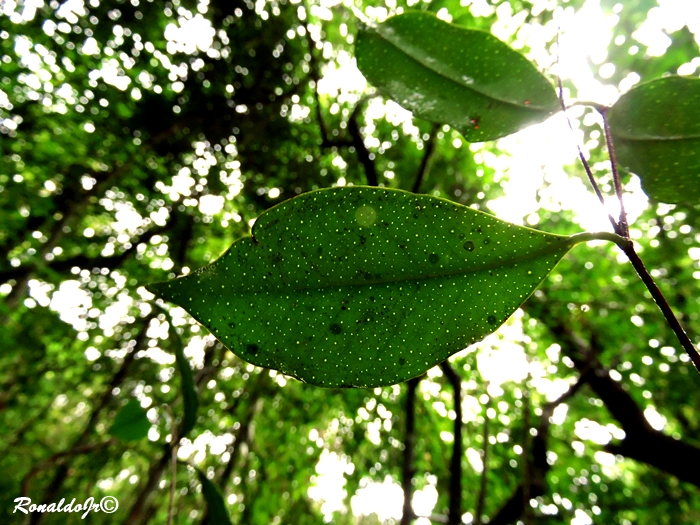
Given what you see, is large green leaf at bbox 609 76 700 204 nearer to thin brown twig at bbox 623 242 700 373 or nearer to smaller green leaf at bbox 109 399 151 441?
thin brown twig at bbox 623 242 700 373

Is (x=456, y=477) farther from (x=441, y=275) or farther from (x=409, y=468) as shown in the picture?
(x=441, y=275)

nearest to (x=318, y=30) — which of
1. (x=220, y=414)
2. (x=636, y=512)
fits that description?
(x=220, y=414)

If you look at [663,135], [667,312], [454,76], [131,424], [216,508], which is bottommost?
[216,508]

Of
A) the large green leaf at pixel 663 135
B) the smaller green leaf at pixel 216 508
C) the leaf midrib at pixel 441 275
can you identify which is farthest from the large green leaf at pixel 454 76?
the smaller green leaf at pixel 216 508

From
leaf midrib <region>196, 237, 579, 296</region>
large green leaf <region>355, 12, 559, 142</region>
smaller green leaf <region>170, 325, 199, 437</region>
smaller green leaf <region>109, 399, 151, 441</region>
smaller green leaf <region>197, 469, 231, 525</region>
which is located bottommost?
smaller green leaf <region>197, 469, 231, 525</region>

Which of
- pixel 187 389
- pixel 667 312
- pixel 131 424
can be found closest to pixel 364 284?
pixel 667 312

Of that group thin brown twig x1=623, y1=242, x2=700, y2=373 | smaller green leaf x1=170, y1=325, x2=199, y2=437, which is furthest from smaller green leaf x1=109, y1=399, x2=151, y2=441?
thin brown twig x1=623, y1=242, x2=700, y2=373

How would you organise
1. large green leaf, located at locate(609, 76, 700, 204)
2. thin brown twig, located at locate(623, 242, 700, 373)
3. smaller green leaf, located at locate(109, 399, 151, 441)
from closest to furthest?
thin brown twig, located at locate(623, 242, 700, 373) → large green leaf, located at locate(609, 76, 700, 204) → smaller green leaf, located at locate(109, 399, 151, 441)
